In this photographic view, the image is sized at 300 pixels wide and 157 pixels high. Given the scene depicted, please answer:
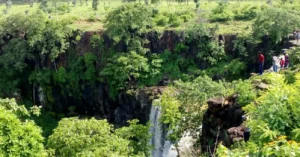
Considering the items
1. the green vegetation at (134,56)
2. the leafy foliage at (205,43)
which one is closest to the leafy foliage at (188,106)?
the green vegetation at (134,56)

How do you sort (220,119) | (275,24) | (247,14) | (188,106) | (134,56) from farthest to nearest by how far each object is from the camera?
(247,14) < (134,56) < (275,24) < (188,106) < (220,119)

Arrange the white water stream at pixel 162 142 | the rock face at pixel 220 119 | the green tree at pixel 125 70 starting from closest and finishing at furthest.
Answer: the rock face at pixel 220 119
the white water stream at pixel 162 142
the green tree at pixel 125 70

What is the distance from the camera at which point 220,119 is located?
1753 centimetres

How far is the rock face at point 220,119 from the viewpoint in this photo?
16484 mm

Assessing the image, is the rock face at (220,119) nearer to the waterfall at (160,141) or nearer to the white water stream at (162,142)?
the white water stream at (162,142)

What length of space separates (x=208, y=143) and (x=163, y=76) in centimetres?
1392

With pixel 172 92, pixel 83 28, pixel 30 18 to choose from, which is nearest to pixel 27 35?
pixel 30 18

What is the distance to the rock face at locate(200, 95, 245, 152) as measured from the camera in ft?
54.1

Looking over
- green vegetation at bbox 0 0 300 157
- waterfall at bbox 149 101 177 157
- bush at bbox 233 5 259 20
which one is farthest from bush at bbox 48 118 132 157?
bush at bbox 233 5 259 20

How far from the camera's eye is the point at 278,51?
92.5 feet

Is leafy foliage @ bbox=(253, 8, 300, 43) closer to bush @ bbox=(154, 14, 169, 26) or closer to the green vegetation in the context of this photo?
the green vegetation

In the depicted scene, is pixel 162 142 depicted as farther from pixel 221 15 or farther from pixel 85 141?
pixel 221 15

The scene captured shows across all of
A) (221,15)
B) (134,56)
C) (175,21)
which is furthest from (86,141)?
(221,15)

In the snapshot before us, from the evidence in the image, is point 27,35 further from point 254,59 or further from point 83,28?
point 254,59
